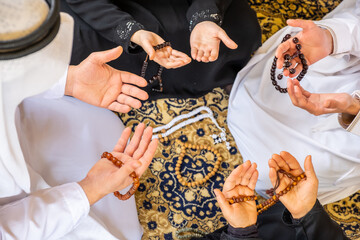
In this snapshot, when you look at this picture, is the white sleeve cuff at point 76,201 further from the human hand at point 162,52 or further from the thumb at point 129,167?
the human hand at point 162,52

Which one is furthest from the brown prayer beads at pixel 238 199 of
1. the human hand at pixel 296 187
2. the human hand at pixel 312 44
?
the human hand at pixel 312 44

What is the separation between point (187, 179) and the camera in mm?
1896

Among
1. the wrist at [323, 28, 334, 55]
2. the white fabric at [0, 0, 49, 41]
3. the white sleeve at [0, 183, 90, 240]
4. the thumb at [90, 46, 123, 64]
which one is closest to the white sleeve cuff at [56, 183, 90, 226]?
the white sleeve at [0, 183, 90, 240]

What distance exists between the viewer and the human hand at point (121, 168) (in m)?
1.17

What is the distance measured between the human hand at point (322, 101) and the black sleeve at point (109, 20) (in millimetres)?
715

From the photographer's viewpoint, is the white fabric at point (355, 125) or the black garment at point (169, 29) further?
the black garment at point (169, 29)

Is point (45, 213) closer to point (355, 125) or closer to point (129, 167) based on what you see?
point (129, 167)

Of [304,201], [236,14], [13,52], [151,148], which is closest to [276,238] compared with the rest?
[304,201]

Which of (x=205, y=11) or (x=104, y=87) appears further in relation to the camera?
(x=205, y=11)

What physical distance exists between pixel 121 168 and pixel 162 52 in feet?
1.90

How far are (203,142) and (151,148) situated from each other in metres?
0.79

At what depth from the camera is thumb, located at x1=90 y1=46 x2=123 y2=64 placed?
1242mm

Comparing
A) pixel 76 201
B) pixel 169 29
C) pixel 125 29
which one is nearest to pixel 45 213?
pixel 76 201

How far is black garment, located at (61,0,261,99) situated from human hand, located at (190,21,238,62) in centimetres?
5
